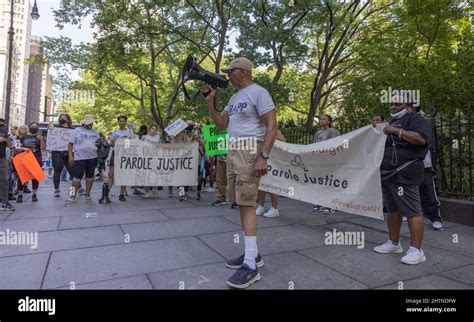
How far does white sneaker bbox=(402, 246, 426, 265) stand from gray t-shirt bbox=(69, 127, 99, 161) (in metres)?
6.78

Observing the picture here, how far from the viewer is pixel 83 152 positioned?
784cm

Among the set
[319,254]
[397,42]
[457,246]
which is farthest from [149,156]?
[397,42]

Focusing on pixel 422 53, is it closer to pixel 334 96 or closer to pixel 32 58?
pixel 334 96

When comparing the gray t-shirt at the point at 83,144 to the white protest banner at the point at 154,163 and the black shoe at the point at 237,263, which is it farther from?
the black shoe at the point at 237,263

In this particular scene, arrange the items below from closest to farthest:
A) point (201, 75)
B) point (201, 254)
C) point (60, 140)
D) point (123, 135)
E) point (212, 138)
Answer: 1. point (201, 75)
2. point (201, 254)
3. point (123, 135)
4. point (212, 138)
5. point (60, 140)

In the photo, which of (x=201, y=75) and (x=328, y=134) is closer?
(x=201, y=75)

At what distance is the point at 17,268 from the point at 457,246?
5241 mm

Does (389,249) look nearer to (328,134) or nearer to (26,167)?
(328,134)

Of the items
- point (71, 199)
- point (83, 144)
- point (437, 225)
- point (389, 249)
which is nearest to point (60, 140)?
point (83, 144)

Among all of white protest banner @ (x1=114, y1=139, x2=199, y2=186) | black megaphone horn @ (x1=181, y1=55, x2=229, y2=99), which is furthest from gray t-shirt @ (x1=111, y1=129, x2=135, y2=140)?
black megaphone horn @ (x1=181, y1=55, x2=229, y2=99)

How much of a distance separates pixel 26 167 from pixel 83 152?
1.25 m

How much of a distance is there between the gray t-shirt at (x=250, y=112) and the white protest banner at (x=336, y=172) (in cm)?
204

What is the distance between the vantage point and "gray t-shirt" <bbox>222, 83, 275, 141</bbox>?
134 inches

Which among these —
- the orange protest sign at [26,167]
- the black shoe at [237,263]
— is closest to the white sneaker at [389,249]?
the black shoe at [237,263]
